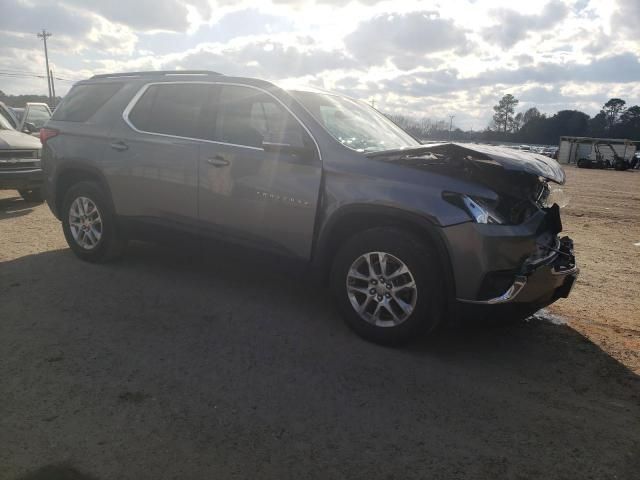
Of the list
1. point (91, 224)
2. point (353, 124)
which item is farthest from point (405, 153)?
point (91, 224)

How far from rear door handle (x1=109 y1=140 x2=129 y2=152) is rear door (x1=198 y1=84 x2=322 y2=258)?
3.31ft

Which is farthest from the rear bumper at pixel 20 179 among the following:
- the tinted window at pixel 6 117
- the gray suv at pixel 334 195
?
the gray suv at pixel 334 195

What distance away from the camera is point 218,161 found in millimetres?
4438

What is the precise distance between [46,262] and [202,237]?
2230 mm

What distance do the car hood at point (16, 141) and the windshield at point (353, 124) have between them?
705cm

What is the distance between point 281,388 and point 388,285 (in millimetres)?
1066

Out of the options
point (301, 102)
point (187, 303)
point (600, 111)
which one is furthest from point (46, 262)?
point (600, 111)

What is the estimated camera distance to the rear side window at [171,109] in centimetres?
475

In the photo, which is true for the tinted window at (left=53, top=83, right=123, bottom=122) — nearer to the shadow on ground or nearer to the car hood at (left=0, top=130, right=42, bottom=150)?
the shadow on ground

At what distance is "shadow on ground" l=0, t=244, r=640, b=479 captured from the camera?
2.52m

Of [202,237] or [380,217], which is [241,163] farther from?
[380,217]

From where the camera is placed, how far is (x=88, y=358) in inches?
137

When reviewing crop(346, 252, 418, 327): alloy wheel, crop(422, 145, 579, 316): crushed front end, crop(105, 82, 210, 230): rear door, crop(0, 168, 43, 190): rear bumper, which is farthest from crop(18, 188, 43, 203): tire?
crop(422, 145, 579, 316): crushed front end

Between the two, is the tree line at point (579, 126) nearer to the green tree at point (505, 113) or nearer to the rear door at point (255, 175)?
the green tree at point (505, 113)
